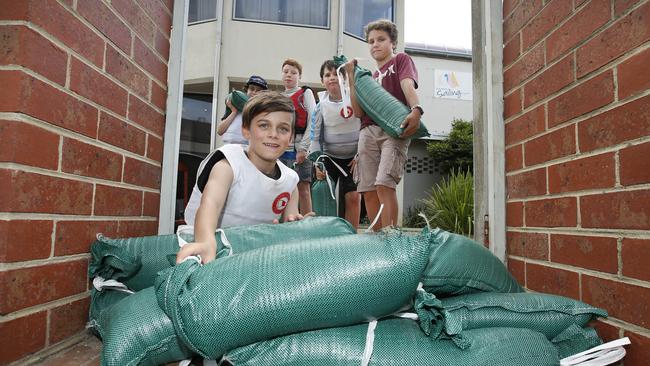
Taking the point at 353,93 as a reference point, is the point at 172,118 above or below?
below

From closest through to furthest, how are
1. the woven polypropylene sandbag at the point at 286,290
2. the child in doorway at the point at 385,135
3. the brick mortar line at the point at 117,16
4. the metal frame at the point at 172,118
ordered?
1. the woven polypropylene sandbag at the point at 286,290
2. the brick mortar line at the point at 117,16
3. the metal frame at the point at 172,118
4. the child in doorway at the point at 385,135

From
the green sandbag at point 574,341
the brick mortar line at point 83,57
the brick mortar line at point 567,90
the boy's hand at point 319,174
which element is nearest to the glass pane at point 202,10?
the boy's hand at point 319,174

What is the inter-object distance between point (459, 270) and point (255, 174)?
3.01ft

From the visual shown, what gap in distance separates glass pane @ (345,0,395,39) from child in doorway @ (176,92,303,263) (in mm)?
6105

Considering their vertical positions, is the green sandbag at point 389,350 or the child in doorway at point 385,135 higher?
the child in doorway at point 385,135

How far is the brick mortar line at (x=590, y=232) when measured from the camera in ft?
3.30

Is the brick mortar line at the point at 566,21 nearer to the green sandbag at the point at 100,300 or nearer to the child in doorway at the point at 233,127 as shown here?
the green sandbag at the point at 100,300

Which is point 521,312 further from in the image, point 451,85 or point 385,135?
point 451,85

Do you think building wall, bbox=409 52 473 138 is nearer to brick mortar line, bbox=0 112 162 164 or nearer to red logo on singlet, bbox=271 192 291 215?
red logo on singlet, bbox=271 192 291 215

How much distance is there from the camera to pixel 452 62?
923cm

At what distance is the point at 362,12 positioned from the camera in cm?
775

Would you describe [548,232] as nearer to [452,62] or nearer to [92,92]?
[92,92]

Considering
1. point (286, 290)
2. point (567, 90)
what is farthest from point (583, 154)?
point (286, 290)

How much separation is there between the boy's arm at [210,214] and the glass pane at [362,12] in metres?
6.44
